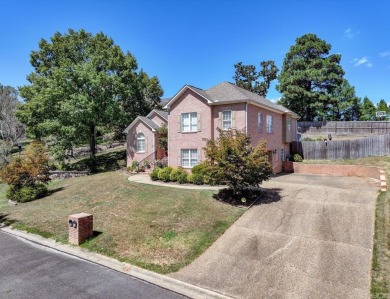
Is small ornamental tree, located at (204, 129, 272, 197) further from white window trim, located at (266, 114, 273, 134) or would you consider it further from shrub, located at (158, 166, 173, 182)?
white window trim, located at (266, 114, 273, 134)

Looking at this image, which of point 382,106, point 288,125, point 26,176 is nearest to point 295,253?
point 26,176

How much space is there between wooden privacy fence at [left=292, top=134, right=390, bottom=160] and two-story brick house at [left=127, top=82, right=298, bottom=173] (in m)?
7.04

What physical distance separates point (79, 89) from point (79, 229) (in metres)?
24.5

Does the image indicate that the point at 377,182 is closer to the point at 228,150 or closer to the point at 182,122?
the point at 228,150

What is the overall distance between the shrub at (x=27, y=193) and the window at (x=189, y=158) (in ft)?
37.8

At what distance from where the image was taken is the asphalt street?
23.6 feet

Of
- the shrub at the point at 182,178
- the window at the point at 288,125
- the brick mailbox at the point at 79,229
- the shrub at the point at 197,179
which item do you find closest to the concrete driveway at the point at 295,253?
the brick mailbox at the point at 79,229

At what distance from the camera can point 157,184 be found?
65.1ft

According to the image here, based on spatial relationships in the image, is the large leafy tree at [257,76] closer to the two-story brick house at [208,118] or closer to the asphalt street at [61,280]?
the two-story brick house at [208,118]

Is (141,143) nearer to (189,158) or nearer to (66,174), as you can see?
(66,174)

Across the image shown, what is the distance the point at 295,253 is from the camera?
30.2 feet

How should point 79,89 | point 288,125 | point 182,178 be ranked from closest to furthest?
point 182,178 → point 288,125 → point 79,89

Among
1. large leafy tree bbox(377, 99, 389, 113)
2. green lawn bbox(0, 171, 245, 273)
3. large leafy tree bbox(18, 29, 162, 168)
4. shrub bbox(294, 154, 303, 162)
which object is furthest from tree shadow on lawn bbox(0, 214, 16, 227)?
large leafy tree bbox(377, 99, 389, 113)

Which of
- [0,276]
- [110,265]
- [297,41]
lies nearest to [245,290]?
[110,265]
